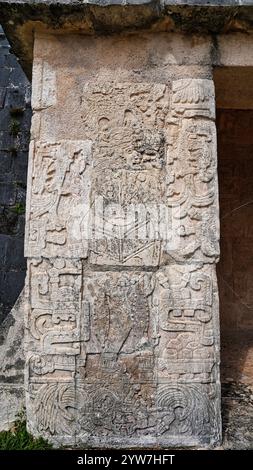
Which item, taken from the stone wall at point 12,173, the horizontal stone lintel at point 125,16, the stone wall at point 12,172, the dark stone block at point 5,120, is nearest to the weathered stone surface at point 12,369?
the stone wall at point 12,173

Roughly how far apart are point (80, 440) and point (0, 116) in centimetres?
468

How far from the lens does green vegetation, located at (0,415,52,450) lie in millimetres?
3113

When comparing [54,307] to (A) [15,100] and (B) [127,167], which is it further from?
(A) [15,100]

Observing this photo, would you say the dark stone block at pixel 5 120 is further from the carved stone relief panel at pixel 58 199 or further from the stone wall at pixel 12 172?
the carved stone relief panel at pixel 58 199

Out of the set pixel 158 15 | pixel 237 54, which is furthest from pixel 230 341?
pixel 158 15

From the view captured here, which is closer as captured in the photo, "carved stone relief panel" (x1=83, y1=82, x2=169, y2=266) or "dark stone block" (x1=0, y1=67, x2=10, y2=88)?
"carved stone relief panel" (x1=83, y1=82, x2=169, y2=266)

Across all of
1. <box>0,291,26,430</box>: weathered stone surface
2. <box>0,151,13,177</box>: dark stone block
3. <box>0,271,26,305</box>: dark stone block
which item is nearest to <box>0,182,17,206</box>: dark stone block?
<box>0,151,13,177</box>: dark stone block

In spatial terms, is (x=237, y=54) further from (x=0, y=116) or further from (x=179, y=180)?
(x=0, y=116)

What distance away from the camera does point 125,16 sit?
3.33m

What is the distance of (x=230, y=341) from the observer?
535 cm

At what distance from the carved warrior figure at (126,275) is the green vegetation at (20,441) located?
0.08m

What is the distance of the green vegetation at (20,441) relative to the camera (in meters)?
3.11

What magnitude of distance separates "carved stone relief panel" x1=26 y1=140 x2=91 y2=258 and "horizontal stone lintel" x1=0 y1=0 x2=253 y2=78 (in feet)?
2.90

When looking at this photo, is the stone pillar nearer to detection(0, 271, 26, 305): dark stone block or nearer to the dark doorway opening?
the dark doorway opening
